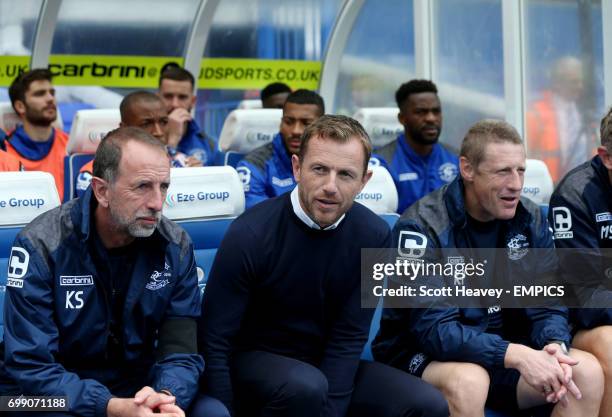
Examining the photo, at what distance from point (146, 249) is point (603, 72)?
3.92 metres

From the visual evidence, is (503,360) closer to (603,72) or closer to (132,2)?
(603,72)

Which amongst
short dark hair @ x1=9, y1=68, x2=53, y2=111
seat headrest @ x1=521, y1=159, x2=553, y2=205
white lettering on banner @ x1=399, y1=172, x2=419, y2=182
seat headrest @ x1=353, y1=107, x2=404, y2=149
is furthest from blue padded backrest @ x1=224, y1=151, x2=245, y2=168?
seat headrest @ x1=521, y1=159, x2=553, y2=205

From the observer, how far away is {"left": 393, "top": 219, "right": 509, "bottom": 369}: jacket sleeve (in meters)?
3.35

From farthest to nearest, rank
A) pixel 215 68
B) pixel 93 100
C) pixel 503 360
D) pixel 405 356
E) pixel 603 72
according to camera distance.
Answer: pixel 215 68 < pixel 93 100 < pixel 603 72 < pixel 405 356 < pixel 503 360

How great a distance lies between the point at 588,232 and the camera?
384 cm

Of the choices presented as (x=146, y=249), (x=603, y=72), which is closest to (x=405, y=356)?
(x=146, y=249)

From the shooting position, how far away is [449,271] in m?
3.52

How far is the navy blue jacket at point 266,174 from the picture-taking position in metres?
5.45

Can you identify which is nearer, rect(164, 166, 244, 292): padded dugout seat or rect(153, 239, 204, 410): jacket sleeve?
rect(153, 239, 204, 410): jacket sleeve

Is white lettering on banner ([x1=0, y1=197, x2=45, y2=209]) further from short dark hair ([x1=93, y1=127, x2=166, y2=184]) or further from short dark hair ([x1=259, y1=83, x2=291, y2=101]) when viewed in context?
short dark hair ([x1=259, y1=83, x2=291, y2=101])

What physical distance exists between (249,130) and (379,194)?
7.35 ft

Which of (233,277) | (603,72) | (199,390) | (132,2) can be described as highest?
(132,2)

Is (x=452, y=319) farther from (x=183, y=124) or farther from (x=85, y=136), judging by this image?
(x=183, y=124)

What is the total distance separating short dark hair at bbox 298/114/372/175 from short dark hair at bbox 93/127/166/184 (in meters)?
0.47
